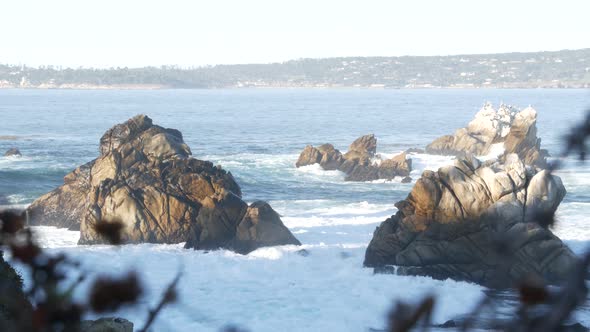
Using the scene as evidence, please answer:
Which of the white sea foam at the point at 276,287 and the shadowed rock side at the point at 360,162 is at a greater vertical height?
the white sea foam at the point at 276,287

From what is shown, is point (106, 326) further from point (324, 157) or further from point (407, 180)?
point (324, 157)

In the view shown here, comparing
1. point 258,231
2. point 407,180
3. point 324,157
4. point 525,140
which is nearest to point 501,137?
point 525,140

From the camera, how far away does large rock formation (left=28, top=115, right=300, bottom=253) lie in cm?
2955

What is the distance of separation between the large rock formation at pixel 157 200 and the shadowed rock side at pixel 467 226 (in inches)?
208

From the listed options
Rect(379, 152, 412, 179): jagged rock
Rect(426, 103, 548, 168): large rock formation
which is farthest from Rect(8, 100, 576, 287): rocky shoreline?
Rect(426, 103, 548, 168): large rock formation

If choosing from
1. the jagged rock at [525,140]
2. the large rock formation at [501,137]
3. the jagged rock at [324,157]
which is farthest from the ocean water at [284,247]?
the jagged rock at [525,140]

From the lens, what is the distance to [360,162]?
5350 cm

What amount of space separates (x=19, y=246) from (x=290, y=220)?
113 ft

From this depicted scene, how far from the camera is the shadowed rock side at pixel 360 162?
2026 inches

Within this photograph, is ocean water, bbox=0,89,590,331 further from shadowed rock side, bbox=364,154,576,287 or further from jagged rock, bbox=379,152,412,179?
jagged rock, bbox=379,152,412,179

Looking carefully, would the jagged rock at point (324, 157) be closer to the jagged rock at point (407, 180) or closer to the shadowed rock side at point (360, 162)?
the shadowed rock side at point (360, 162)

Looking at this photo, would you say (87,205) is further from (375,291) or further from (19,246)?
(19,246)

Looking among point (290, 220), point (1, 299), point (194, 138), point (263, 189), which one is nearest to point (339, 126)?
point (194, 138)

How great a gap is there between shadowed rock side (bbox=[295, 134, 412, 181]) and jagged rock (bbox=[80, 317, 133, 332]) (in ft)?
130
